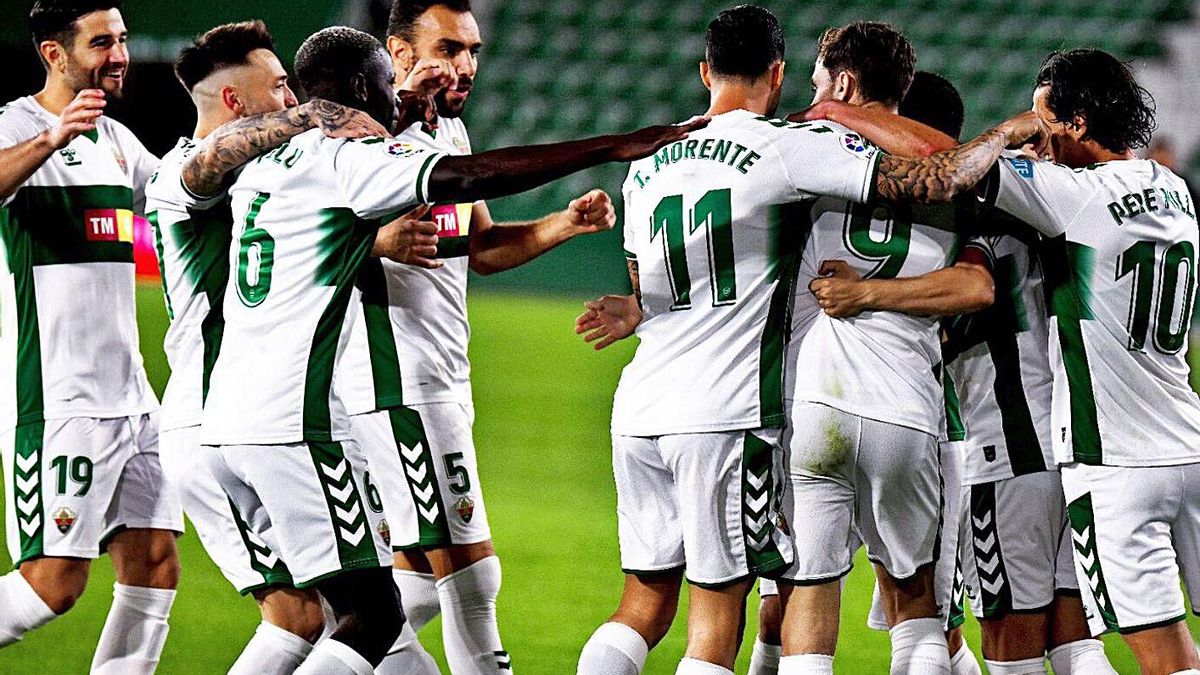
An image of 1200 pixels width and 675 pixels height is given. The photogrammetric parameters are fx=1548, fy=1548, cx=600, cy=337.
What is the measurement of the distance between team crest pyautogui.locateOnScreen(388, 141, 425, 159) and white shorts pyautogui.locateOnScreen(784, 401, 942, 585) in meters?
1.39

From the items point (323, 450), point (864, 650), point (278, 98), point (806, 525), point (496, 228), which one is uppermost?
point (278, 98)

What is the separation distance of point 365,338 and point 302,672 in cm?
144

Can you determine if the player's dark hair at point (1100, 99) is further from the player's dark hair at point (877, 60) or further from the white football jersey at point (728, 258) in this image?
the white football jersey at point (728, 258)

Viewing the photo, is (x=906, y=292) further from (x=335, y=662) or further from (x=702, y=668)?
(x=335, y=662)

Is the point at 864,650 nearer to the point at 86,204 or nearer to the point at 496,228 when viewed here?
the point at 496,228

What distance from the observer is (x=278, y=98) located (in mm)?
5289

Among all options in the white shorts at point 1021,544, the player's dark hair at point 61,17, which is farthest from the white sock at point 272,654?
the player's dark hair at point 61,17

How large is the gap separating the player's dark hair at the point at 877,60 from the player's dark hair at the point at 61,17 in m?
2.76

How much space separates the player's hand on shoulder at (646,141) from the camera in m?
4.34

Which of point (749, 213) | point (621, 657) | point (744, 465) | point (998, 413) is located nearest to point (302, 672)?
point (621, 657)

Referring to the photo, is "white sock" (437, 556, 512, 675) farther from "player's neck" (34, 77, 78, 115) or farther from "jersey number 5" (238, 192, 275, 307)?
"player's neck" (34, 77, 78, 115)

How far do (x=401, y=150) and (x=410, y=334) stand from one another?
1251 millimetres

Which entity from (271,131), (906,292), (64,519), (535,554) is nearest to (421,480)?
(64,519)

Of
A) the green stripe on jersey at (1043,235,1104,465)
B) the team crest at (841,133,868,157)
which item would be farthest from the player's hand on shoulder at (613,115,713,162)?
the green stripe on jersey at (1043,235,1104,465)
